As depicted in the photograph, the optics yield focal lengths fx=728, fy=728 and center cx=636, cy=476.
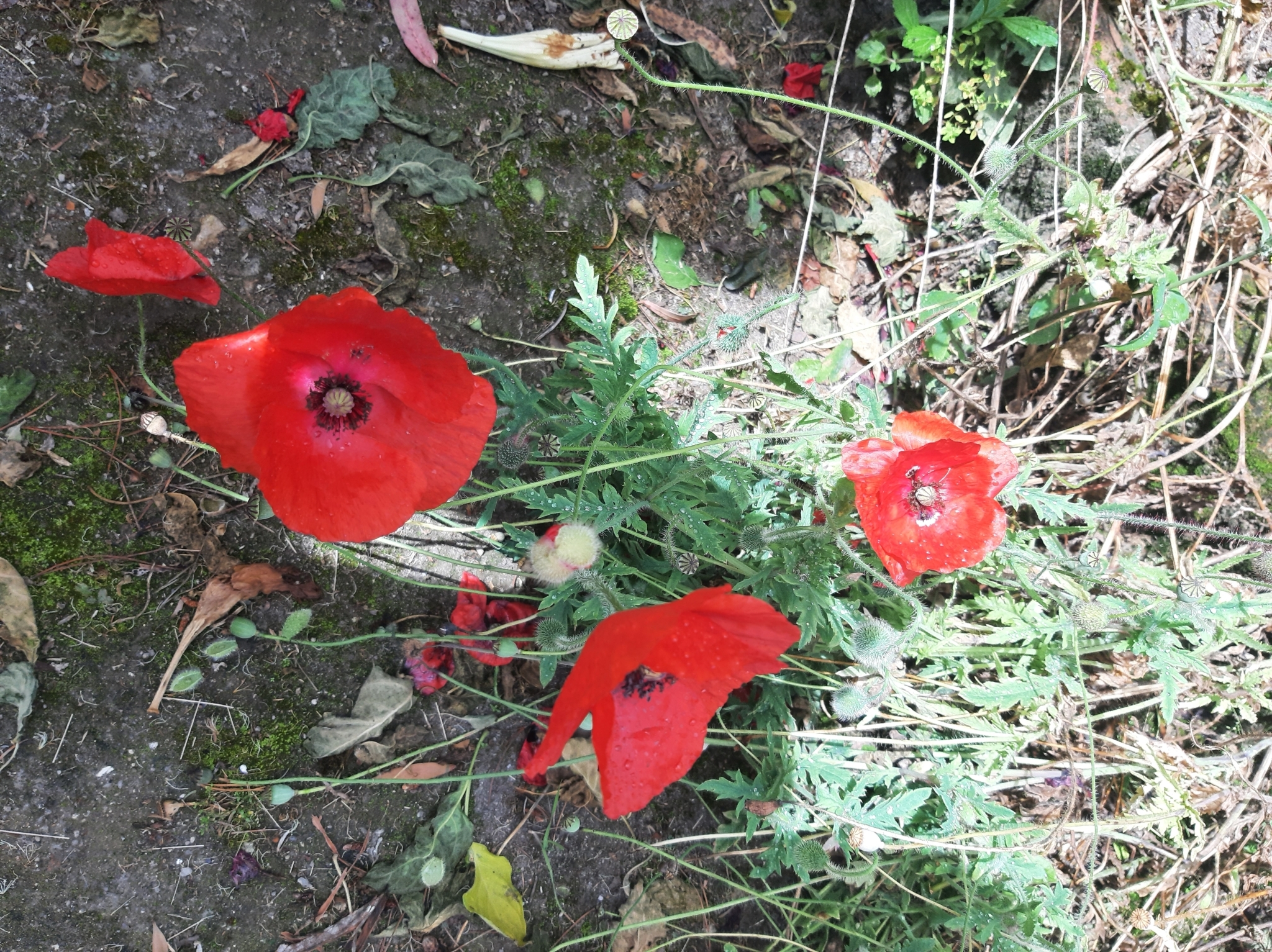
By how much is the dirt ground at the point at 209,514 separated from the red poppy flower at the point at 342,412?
0.72m

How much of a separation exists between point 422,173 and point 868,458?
5.61 feet

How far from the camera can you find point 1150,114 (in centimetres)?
301

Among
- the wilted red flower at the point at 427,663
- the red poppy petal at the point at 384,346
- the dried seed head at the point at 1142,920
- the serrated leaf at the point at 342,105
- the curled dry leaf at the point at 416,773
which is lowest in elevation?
the dried seed head at the point at 1142,920

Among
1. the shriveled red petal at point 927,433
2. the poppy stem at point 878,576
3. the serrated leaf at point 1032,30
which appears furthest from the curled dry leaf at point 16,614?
the serrated leaf at point 1032,30

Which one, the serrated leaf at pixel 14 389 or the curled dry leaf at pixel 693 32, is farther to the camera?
the curled dry leaf at pixel 693 32

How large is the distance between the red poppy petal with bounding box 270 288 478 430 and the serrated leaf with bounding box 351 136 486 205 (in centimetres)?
96

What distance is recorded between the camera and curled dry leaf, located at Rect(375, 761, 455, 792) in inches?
93.2

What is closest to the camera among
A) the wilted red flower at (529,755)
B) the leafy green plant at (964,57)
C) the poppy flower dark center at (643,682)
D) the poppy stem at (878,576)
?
the poppy flower dark center at (643,682)

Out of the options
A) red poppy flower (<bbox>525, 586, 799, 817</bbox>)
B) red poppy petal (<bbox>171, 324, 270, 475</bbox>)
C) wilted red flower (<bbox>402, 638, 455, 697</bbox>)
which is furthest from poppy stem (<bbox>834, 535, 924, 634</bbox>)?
red poppy petal (<bbox>171, 324, 270, 475</bbox>)

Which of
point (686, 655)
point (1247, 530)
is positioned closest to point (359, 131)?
point (686, 655)

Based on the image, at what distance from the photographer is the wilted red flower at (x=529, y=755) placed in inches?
97.7

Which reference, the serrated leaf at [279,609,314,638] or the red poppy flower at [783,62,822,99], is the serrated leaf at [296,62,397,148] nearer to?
the serrated leaf at [279,609,314,638]

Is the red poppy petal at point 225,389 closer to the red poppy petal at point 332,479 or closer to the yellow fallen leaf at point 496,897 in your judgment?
the red poppy petal at point 332,479

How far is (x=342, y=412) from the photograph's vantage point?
68.8 inches
